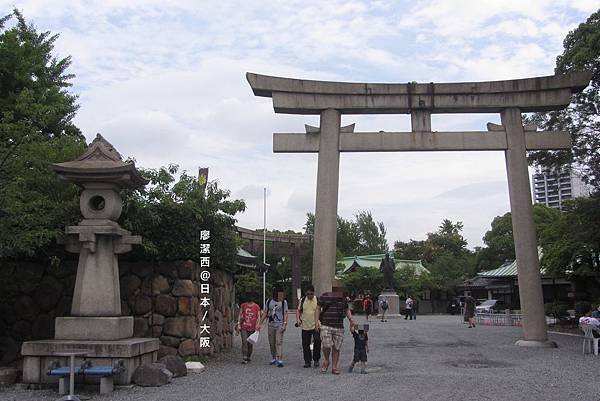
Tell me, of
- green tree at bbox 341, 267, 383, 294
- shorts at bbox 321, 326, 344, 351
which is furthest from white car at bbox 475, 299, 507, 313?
shorts at bbox 321, 326, 344, 351

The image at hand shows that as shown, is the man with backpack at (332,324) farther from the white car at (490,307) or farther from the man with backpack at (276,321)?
the white car at (490,307)

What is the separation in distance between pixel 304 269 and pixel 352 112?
38658mm

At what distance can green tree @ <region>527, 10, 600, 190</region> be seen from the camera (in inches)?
617

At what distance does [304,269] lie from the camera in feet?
172

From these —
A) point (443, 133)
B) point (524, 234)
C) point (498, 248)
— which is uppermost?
point (498, 248)

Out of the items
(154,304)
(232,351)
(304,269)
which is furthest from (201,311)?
(304,269)

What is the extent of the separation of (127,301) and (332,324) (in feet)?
13.6

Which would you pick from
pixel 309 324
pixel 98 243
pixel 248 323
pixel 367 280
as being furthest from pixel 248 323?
pixel 367 280

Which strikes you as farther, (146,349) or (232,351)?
(232,351)

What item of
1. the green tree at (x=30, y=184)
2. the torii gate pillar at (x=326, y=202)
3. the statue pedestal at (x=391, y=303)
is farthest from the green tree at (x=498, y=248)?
the green tree at (x=30, y=184)

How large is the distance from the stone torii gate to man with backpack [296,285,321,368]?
349 centimetres

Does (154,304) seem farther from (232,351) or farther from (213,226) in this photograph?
(232,351)

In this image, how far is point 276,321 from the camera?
1148cm

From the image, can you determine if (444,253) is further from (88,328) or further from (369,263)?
(88,328)
